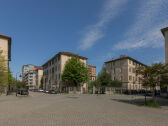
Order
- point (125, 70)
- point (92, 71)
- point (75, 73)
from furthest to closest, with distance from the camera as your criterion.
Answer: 1. point (92, 71)
2. point (125, 70)
3. point (75, 73)

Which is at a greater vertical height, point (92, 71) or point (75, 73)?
point (92, 71)

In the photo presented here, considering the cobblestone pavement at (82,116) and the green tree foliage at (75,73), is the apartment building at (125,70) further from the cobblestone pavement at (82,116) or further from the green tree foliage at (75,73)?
the cobblestone pavement at (82,116)

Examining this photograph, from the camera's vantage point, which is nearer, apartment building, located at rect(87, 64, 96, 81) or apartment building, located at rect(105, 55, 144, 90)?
apartment building, located at rect(105, 55, 144, 90)

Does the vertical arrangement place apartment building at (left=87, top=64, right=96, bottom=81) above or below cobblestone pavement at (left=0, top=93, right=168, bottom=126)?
above

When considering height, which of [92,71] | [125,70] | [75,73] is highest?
[92,71]

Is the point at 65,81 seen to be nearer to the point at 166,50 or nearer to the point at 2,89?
the point at 2,89

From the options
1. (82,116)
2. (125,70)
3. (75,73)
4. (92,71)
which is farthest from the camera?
(92,71)

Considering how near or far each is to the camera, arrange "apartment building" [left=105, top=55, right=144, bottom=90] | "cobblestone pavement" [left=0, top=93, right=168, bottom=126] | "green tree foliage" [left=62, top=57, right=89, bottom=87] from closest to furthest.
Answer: "cobblestone pavement" [left=0, top=93, right=168, bottom=126] → "green tree foliage" [left=62, top=57, right=89, bottom=87] → "apartment building" [left=105, top=55, right=144, bottom=90]

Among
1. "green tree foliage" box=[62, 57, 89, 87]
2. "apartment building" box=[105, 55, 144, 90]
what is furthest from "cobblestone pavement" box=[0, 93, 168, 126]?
"apartment building" box=[105, 55, 144, 90]

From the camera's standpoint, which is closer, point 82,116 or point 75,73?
point 82,116

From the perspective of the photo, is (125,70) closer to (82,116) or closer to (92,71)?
(82,116)

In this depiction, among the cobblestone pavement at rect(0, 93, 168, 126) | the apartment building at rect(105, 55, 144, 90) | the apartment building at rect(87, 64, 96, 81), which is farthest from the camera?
the apartment building at rect(87, 64, 96, 81)

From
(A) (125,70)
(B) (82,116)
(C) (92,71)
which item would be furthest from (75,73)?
(C) (92,71)

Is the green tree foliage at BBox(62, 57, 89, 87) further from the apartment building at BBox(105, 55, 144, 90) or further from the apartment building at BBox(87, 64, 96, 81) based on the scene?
the apartment building at BBox(87, 64, 96, 81)
